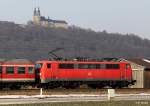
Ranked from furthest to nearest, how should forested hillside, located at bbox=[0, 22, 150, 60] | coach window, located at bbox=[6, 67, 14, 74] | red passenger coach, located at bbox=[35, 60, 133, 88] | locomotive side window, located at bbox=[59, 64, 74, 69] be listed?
forested hillside, located at bbox=[0, 22, 150, 60]
locomotive side window, located at bbox=[59, 64, 74, 69]
red passenger coach, located at bbox=[35, 60, 133, 88]
coach window, located at bbox=[6, 67, 14, 74]

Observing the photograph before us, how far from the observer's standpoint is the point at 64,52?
147250mm

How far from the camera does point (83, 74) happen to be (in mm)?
59531

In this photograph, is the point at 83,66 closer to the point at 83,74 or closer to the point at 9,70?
the point at 83,74

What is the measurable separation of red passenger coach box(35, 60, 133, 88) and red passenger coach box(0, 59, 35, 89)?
156 cm

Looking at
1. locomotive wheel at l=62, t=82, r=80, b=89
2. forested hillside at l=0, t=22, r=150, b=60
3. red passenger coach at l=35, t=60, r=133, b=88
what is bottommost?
locomotive wheel at l=62, t=82, r=80, b=89

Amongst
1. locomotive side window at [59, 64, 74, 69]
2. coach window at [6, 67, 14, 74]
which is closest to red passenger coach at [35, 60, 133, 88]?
locomotive side window at [59, 64, 74, 69]

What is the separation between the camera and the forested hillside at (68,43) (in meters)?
152

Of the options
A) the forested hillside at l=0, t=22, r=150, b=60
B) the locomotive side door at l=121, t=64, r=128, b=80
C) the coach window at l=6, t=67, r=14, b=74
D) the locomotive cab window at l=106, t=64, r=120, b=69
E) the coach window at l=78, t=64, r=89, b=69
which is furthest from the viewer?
the forested hillside at l=0, t=22, r=150, b=60

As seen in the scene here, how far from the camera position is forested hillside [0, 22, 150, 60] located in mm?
151613

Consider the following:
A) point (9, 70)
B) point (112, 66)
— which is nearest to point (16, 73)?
point (9, 70)

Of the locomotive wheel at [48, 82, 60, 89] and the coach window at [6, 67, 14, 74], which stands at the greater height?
the coach window at [6, 67, 14, 74]

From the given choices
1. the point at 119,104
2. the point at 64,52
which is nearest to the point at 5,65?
the point at 119,104

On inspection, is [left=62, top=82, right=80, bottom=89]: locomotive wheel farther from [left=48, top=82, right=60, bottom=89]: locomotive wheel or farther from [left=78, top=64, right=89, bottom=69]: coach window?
[left=78, top=64, right=89, bottom=69]: coach window

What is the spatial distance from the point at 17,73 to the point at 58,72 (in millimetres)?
4907
